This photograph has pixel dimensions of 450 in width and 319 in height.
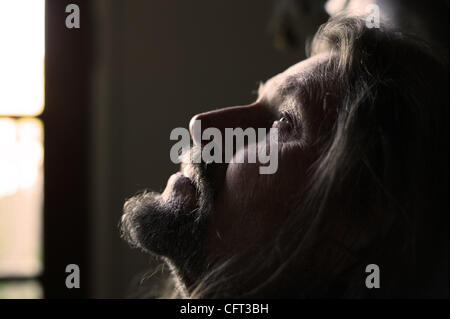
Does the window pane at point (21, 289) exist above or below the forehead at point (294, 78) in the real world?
below

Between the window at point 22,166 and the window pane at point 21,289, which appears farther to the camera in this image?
the window pane at point 21,289

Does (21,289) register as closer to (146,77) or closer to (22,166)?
(22,166)

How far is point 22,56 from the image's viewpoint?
3.64ft

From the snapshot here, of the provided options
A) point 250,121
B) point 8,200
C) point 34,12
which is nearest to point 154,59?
point 34,12

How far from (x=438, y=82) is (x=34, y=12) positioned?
894mm

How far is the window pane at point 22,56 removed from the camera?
101 cm

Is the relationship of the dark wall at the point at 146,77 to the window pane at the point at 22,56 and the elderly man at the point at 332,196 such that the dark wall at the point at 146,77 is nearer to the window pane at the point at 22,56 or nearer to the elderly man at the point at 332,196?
the window pane at the point at 22,56

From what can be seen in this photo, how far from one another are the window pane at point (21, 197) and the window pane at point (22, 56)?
0.05 meters

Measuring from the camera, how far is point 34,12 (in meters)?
1.07

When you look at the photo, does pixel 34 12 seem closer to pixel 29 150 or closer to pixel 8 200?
pixel 29 150

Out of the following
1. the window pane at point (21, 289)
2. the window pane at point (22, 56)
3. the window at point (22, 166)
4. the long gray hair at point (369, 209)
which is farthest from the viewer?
the window pane at point (21, 289)

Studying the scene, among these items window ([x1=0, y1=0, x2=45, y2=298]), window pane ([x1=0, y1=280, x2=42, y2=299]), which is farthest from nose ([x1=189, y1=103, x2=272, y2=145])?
window pane ([x1=0, y1=280, x2=42, y2=299])

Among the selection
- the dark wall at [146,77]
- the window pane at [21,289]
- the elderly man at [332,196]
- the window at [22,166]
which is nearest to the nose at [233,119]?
the elderly man at [332,196]

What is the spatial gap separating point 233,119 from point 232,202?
0.11 meters
